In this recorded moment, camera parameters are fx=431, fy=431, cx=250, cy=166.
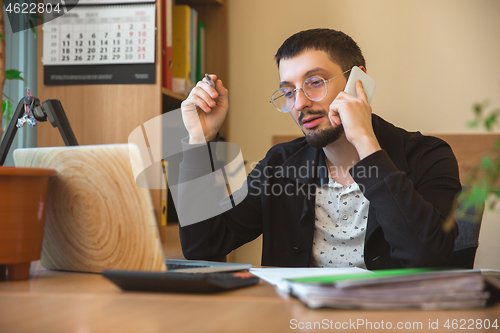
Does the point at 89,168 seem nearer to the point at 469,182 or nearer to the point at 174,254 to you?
the point at 469,182

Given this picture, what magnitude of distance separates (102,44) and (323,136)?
0.91 metres

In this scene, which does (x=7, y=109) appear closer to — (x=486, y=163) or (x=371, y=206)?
(x=371, y=206)

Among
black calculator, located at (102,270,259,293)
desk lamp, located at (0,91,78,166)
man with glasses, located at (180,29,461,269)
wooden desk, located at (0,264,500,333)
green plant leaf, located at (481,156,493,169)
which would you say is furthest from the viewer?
man with glasses, located at (180,29,461,269)

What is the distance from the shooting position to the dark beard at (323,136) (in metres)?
1.36

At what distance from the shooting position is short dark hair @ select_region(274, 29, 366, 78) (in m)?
1.44

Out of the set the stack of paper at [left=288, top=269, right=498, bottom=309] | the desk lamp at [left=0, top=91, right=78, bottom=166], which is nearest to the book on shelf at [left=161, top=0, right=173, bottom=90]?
the desk lamp at [left=0, top=91, right=78, bottom=166]

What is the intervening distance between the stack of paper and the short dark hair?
1.04 metres

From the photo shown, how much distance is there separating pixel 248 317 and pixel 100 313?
0.57 ft

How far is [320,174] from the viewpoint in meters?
1.41

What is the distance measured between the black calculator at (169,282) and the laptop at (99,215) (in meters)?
0.06

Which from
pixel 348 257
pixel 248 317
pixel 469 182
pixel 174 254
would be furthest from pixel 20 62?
pixel 469 182

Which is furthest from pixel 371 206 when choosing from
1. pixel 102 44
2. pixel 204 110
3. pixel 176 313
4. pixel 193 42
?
pixel 193 42

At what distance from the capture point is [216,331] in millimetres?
439

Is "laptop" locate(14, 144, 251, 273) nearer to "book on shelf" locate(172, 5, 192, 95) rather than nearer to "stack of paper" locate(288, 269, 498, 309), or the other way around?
"stack of paper" locate(288, 269, 498, 309)
